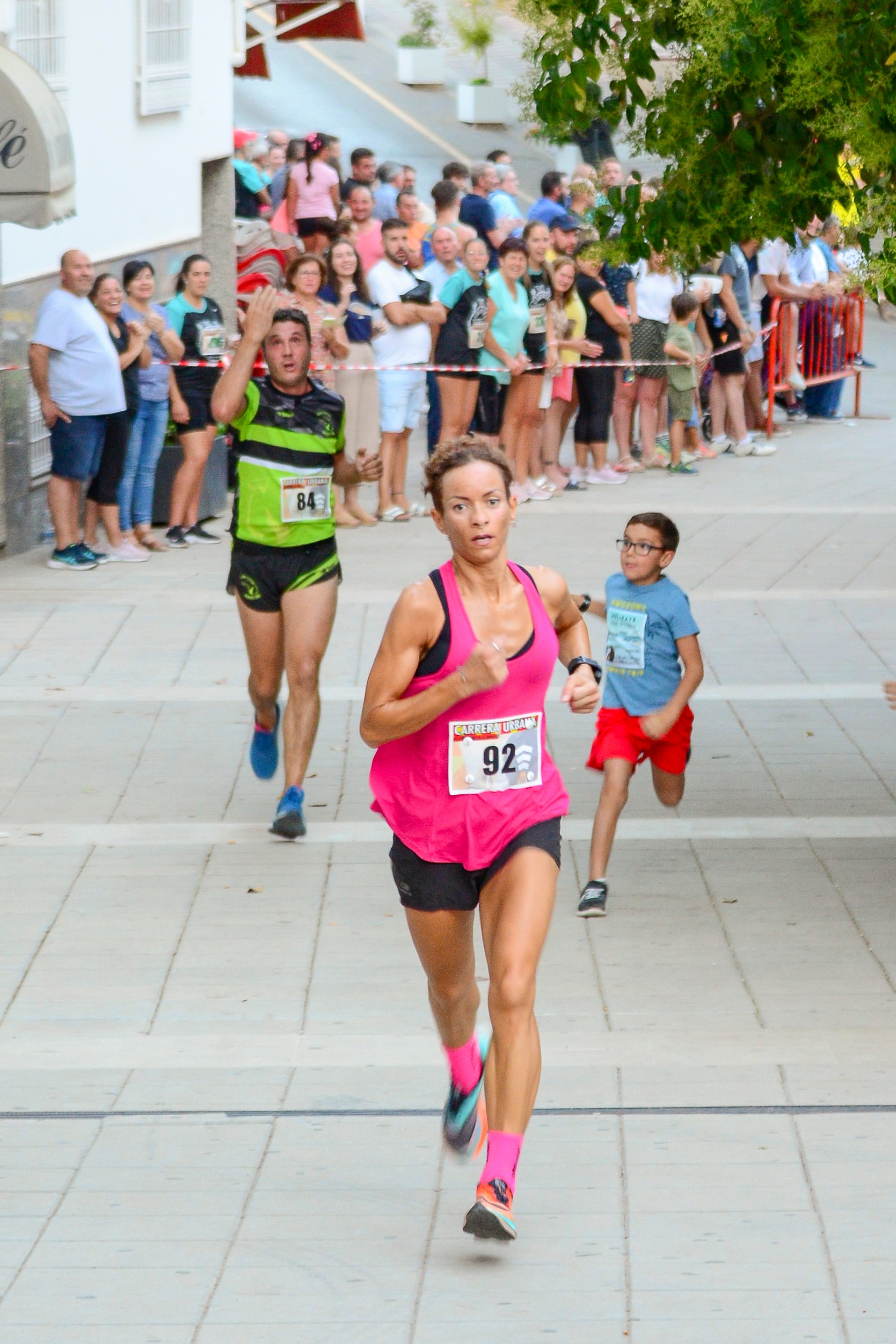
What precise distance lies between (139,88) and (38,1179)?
1263 cm

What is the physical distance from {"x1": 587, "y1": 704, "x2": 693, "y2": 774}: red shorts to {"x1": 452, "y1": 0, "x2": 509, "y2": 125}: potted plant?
34921 mm

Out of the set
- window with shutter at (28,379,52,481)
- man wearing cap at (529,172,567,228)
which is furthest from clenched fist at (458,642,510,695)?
man wearing cap at (529,172,567,228)

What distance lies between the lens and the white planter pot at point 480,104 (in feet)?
133

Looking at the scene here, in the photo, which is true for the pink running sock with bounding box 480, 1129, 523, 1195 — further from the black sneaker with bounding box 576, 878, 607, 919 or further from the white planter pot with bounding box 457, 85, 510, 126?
the white planter pot with bounding box 457, 85, 510, 126

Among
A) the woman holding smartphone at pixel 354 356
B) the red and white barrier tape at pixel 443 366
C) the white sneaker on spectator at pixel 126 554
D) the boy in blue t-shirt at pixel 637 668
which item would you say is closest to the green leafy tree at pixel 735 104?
the boy in blue t-shirt at pixel 637 668

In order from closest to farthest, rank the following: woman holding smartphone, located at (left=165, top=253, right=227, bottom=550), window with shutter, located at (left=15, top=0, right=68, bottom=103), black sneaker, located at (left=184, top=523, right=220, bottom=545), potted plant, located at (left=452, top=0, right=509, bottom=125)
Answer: window with shutter, located at (left=15, top=0, right=68, bottom=103), woman holding smartphone, located at (left=165, top=253, right=227, bottom=550), black sneaker, located at (left=184, top=523, right=220, bottom=545), potted plant, located at (left=452, top=0, right=509, bottom=125)

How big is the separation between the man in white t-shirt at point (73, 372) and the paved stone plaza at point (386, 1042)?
7.42 ft

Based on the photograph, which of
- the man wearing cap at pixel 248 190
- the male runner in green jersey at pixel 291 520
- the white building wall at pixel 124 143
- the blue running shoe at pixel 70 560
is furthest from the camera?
the man wearing cap at pixel 248 190

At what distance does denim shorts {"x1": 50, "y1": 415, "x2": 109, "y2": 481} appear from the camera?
1250 centimetres

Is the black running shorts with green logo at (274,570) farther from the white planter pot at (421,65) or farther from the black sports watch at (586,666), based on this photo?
the white planter pot at (421,65)

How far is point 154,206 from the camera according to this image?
16344 millimetres

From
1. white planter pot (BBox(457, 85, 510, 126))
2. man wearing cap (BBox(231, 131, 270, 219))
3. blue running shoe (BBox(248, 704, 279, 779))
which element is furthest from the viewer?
white planter pot (BBox(457, 85, 510, 126))

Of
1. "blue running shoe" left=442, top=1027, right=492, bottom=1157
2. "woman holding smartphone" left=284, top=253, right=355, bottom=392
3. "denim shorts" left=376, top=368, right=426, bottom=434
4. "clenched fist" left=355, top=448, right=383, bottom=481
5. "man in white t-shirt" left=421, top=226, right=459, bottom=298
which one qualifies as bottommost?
"blue running shoe" left=442, top=1027, right=492, bottom=1157

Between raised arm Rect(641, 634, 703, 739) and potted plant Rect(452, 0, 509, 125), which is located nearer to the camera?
raised arm Rect(641, 634, 703, 739)
